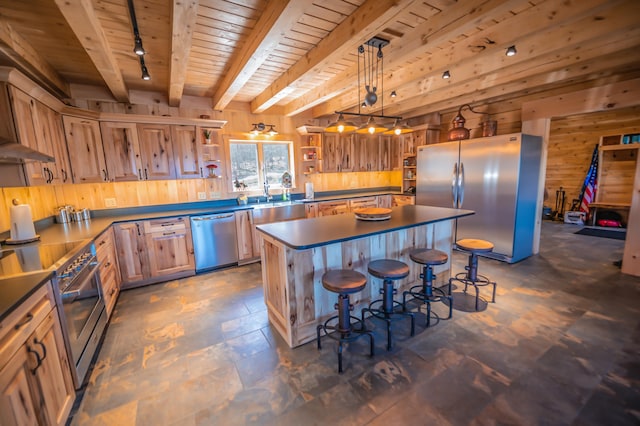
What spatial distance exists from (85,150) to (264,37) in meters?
2.74

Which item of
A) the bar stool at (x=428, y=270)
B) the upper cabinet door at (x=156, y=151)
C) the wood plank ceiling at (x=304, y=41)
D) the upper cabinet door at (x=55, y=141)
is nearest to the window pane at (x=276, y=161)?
the wood plank ceiling at (x=304, y=41)

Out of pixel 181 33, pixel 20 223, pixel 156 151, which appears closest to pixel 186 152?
pixel 156 151

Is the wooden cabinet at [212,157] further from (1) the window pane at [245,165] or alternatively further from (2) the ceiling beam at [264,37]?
(2) the ceiling beam at [264,37]

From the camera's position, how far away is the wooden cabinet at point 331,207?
4.89 metres

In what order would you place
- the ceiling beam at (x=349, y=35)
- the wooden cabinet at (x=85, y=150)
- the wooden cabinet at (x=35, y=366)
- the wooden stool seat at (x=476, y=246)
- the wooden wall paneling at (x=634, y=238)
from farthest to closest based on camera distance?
the wooden wall paneling at (x=634, y=238)
the wooden cabinet at (x=85, y=150)
the wooden stool seat at (x=476, y=246)
the ceiling beam at (x=349, y=35)
the wooden cabinet at (x=35, y=366)

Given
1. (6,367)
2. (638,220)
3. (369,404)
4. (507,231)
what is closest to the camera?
(6,367)

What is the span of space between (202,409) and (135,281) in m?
2.45

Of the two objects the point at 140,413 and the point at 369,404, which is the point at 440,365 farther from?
the point at 140,413

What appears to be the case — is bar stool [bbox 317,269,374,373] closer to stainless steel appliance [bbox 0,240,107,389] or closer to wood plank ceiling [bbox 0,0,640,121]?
stainless steel appliance [bbox 0,240,107,389]

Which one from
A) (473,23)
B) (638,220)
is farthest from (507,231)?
(473,23)

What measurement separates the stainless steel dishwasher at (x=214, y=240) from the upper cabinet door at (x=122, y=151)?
39.5 inches

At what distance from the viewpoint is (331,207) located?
5012 millimetres

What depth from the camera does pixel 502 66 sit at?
3037 millimetres

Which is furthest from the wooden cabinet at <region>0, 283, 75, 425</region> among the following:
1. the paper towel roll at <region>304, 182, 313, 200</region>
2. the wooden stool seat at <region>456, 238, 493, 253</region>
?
the paper towel roll at <region>304, 182, 313, 200</region>
